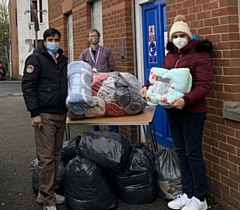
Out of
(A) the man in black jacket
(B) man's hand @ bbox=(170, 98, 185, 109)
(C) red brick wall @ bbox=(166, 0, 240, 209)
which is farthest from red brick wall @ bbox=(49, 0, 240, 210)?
(A) the man in black jacket

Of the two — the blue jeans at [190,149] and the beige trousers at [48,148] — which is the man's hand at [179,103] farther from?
the beige trousers at [48,148]

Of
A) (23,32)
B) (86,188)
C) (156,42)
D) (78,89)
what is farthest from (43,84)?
(23,32)

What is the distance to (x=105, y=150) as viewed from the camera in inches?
165

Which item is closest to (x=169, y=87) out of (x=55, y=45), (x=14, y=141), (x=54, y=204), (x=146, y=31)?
(x=55, y=45)

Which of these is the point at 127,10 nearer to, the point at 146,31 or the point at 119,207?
the point at 146,31

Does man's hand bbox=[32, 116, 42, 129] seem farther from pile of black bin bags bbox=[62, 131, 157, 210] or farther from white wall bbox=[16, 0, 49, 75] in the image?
white wall bbox=[16, 0, 49, 75]

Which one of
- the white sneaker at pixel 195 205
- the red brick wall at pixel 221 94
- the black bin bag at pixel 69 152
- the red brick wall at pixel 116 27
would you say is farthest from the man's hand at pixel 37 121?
the red brick wall at pixel 116 27

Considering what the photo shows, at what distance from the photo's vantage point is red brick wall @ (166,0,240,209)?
389 cm

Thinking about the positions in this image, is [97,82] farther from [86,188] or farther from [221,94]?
[221,94]

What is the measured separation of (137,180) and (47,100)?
1283 mm

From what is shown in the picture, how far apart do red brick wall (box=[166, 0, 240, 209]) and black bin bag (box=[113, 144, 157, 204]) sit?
0.65m

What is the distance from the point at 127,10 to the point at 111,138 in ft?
9.68

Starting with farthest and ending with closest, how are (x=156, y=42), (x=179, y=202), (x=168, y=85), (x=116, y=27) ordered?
(x=116, y=27), (x=156, y=42), (x=179, y=202), (x=168, y=85)

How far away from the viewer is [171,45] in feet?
13.2
